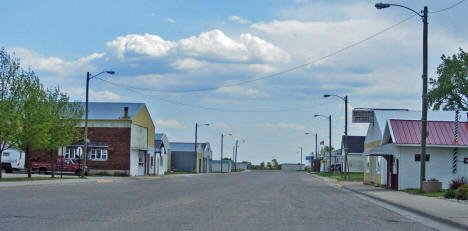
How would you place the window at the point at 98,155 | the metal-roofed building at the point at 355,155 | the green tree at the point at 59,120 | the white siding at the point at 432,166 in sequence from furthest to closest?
the metal-roofed building at the point at 355,155
the window at the point at 98,155
the green tree at the point at 59,120
the white siding at the point at 432,166

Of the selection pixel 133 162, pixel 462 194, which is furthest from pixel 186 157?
pixel 462 194

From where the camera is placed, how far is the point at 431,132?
34.1 meters

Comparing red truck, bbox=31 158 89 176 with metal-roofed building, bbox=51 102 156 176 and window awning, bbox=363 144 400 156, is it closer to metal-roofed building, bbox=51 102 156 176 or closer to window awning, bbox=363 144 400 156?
metal-roofed building, bbox=51 102 156 176

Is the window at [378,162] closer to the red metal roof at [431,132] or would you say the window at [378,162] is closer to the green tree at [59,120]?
the red metal roof at [431,132]

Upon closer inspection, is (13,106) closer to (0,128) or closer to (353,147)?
(0,128)

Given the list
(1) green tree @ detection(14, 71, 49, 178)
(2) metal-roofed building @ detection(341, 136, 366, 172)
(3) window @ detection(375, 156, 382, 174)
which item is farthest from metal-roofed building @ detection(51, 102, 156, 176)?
(2) metal-roofed building @ detection(341, 136, 366, 172)

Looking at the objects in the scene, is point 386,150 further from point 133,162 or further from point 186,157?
point 186,157

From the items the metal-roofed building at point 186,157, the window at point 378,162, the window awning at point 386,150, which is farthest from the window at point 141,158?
the metal-roofed building at point 186,157

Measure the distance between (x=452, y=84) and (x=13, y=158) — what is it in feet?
167

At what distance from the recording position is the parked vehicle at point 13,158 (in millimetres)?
50062

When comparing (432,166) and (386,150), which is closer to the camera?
(432,166)

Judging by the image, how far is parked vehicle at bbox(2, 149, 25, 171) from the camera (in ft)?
164

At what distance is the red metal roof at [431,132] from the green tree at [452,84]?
34985mm

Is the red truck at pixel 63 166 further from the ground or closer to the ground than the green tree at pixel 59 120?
closer to the ground
